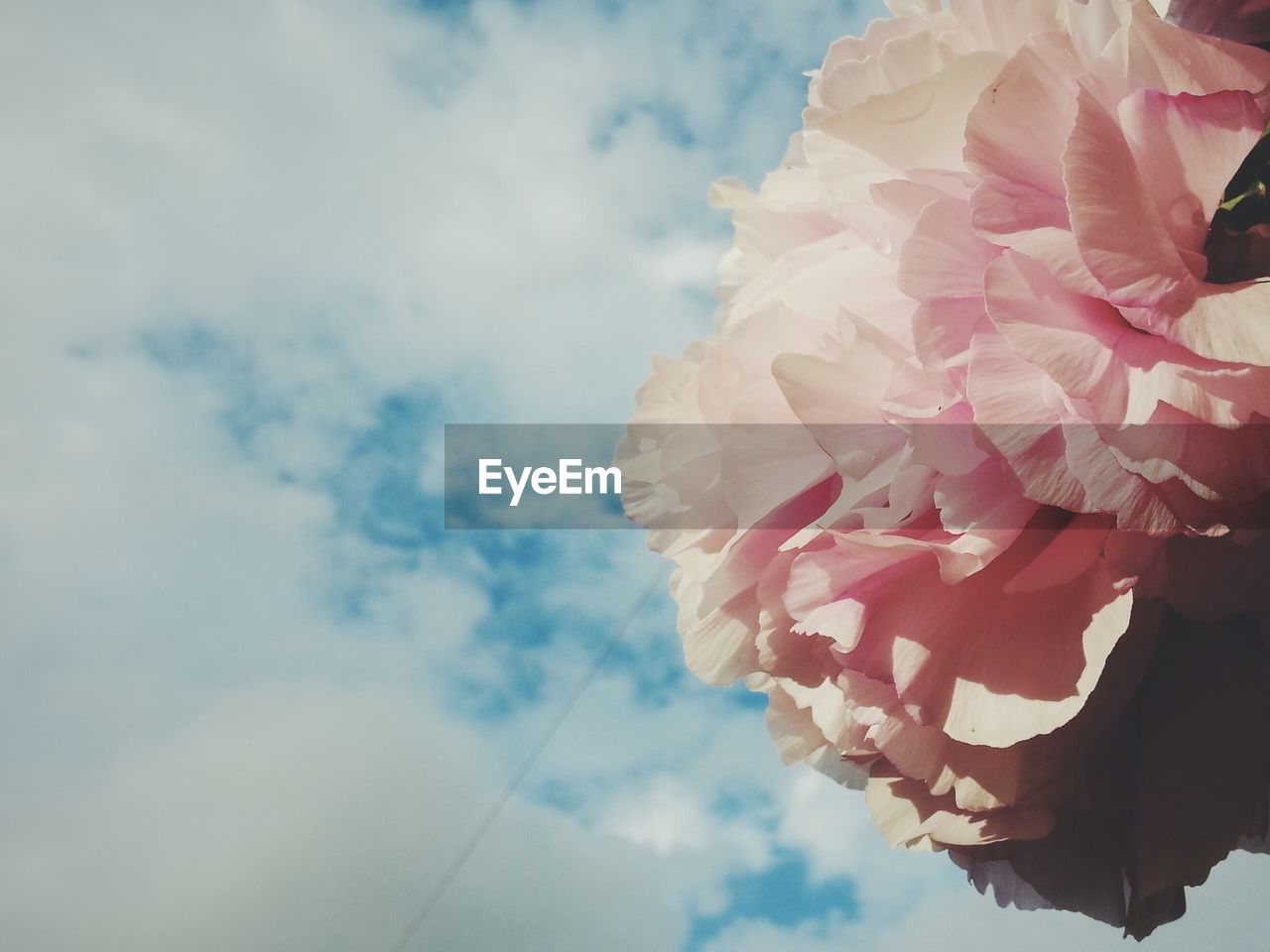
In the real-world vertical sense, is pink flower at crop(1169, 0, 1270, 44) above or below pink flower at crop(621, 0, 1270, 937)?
above

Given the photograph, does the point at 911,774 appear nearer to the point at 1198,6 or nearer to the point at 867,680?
the point at 867,680

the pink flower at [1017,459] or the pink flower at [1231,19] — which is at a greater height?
the pink flower at [1231,19]

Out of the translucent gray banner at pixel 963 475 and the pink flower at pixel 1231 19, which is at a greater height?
the pink flower at pixel 1231 19

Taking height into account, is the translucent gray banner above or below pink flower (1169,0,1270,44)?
below

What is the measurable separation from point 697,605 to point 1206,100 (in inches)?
4.7

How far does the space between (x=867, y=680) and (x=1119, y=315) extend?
7 centimetres

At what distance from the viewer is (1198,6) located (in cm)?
15

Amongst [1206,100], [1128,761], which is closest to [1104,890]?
[1128,761]

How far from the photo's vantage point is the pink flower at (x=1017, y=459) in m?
0.14

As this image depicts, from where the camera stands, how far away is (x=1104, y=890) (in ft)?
0.61

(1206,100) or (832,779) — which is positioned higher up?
(1206,100)

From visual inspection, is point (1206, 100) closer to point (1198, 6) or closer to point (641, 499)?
point (1198, 6)

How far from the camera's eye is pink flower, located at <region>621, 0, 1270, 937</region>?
0.14 metres

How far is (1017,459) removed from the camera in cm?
14
